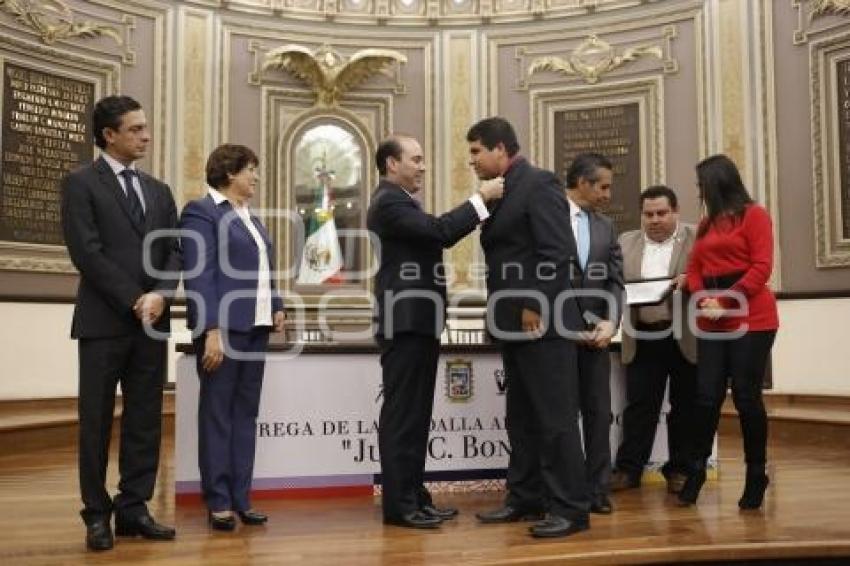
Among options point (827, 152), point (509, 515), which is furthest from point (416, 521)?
point (827, 152)

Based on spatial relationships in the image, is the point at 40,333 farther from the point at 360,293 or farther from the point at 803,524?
the point at 803,524

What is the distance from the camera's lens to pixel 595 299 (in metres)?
3.48

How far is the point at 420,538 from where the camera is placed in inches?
115

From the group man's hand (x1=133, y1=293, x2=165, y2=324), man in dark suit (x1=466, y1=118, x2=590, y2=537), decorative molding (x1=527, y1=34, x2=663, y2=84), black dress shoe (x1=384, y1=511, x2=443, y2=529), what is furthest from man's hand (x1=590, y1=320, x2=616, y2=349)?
decorative molding (x1=527, y1=34, x2=663, y2=84)

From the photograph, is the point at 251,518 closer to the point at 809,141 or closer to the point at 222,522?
the point at 222,522

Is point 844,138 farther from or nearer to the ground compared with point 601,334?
farther from the ground

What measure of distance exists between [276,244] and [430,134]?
1799mm

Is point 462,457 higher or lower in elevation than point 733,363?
lower

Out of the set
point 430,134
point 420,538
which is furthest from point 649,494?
point 430,134

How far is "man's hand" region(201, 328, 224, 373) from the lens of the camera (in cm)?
302

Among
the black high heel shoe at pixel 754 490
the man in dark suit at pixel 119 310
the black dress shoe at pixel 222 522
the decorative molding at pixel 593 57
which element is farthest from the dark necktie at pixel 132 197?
the decorative molding at pixel 593 57

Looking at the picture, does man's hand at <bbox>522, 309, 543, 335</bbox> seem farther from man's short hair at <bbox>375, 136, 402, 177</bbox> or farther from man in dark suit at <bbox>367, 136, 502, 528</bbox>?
man's short hair at <bbox>375, 136, 402, 177</bbox>

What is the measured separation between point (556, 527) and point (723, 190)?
1.47 m

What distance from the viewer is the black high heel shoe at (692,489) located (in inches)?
137
